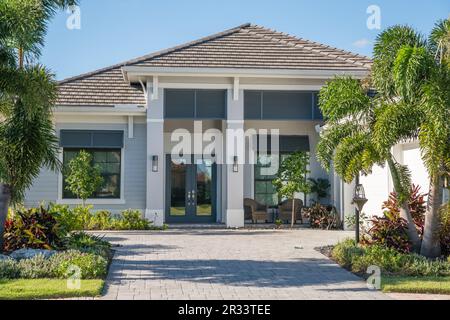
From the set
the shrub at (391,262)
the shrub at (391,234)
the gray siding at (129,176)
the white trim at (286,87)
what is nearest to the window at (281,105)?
the white trim at (286,87)

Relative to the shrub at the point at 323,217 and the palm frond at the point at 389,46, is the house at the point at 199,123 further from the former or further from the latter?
the palm frond at the point at 389,46

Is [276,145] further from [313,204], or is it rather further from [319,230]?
[319,230]

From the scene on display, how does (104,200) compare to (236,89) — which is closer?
(236,89)

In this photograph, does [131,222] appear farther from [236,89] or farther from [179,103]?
[236,89]

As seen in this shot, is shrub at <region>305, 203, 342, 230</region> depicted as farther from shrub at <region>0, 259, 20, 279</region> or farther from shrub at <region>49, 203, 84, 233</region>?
shrub at <region>0, 259, 20, 279</region>

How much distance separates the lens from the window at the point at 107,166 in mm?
20938

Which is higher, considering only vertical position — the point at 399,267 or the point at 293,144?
the point at 293,144

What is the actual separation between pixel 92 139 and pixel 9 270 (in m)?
11.0

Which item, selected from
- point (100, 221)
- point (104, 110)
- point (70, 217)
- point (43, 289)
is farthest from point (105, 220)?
point (43, 289)

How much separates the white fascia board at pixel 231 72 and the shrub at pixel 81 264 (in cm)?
945

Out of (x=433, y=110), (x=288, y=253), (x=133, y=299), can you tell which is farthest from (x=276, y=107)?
(x=133, y=299)

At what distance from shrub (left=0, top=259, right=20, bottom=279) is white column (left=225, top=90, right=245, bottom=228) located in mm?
10398

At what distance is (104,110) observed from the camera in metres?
20.5
